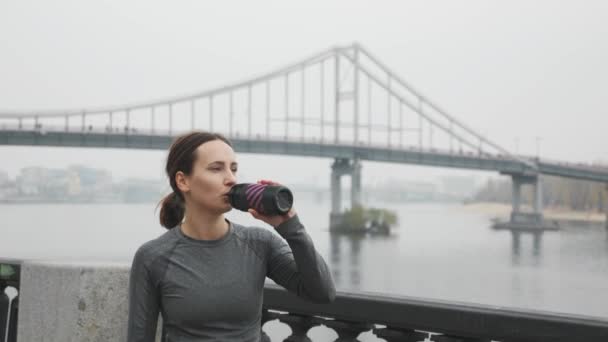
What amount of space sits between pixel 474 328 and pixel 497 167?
2129 inches

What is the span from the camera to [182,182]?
76.6 inches

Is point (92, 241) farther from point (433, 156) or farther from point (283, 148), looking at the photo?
point (433, 156)

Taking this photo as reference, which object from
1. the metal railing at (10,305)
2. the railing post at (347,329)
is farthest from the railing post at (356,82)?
the railing post at (347,329)

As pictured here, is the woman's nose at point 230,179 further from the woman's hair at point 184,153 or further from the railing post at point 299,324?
the railing post at point 299,324

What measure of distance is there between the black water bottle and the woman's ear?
0.63 ft

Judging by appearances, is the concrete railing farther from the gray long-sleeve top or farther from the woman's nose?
Result: the woman's nose

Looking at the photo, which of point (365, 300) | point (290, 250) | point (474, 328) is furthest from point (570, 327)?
point (290, 250)

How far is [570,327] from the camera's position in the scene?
85.0 inches

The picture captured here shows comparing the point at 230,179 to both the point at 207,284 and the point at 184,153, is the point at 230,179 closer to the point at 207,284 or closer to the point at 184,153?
the point at 184,153

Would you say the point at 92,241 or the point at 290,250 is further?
the point at 92,241

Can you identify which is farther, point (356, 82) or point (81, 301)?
point (356, 82)

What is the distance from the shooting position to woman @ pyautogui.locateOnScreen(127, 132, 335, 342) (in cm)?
187

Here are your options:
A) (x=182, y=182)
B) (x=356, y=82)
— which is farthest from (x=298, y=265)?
(x=356, y=82)

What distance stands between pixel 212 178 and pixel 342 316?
0.90 metres
